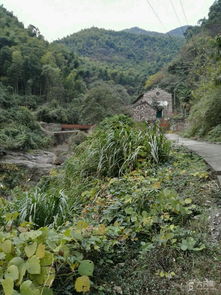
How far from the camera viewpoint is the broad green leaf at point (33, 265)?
962 millimetres

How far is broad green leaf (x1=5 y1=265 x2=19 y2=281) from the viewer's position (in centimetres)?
93

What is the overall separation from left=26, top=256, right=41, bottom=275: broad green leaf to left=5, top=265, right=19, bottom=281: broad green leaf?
0.04 m

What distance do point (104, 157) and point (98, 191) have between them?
73 cm

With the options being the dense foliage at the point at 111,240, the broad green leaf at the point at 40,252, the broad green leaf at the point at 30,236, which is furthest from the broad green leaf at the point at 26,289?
the broad green leaf at the point at 30,236

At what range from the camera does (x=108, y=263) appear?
1385 millimetres

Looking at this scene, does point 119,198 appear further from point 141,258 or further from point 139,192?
point 141,258

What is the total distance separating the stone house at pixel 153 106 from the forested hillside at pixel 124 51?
748 inches

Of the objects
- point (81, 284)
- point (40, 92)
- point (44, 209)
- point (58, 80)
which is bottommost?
point (44, 209)

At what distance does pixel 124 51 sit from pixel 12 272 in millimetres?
78254

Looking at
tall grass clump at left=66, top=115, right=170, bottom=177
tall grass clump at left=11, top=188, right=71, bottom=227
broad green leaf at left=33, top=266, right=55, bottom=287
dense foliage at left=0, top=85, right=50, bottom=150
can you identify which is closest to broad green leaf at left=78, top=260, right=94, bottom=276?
broad green leaf at left=33, top=266, right=55, bottom=287

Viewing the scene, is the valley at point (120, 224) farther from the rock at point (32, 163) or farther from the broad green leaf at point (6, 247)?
the rock at point (32, 163)

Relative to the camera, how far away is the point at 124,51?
7400cm

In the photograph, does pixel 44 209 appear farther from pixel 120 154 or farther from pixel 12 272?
pixel 120 154

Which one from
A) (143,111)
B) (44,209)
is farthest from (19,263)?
(143,111)
